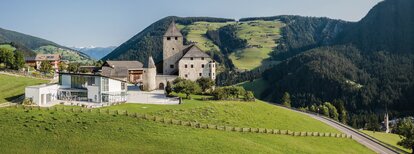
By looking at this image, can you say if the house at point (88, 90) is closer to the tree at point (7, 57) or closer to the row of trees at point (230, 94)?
the row of trees at point (230, 94)

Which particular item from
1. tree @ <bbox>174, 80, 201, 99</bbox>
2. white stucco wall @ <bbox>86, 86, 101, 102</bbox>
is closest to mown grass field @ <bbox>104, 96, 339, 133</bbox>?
tree @ <bbox>174, 80, 201, 99</bbox>

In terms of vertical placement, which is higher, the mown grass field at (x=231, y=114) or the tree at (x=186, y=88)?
the tree at (x=186, y=88)

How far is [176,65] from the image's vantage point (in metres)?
83.6

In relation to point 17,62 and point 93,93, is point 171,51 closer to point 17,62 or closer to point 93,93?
point 93,93

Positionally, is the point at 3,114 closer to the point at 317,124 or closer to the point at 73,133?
the point at 73,133

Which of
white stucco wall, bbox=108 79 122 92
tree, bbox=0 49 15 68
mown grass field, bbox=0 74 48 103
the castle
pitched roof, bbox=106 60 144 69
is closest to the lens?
mown grass field, bbox=0 74 48 103

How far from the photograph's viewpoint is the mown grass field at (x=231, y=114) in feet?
164

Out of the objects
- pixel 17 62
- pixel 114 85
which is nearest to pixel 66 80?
pixel 114 85

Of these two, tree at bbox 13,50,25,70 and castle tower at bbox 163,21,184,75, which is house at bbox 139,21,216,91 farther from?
tree at bbox 13,50,25,70

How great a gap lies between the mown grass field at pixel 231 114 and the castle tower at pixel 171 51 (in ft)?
79.9

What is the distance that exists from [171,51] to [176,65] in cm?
384

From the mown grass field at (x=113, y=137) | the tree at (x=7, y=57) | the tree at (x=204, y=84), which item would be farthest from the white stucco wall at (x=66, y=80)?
the tree at (x=7, y=57)

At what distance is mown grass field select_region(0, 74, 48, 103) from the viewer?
2204 inches

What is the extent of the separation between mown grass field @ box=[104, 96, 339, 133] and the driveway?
126 inches
